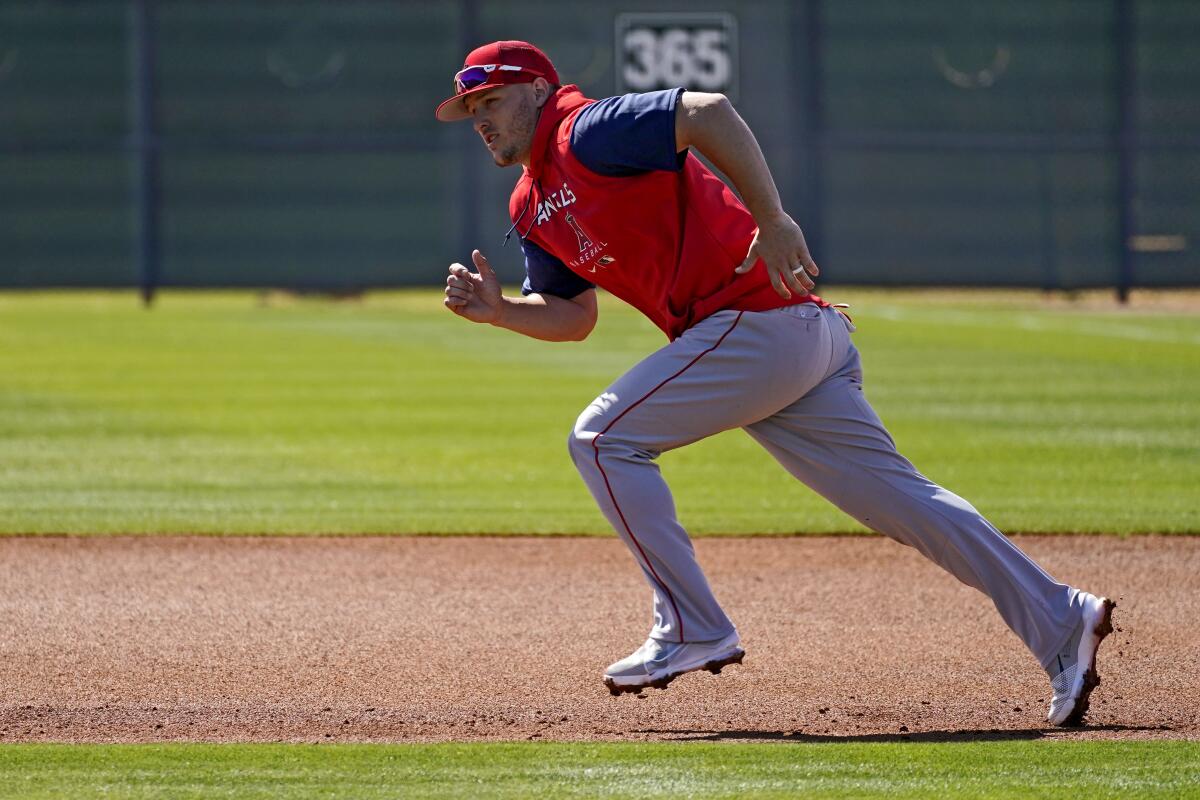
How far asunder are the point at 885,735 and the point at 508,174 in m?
21.4

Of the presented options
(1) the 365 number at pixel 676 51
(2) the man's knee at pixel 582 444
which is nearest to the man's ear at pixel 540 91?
(2) the man's knee at pixel 582 444

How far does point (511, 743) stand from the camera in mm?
4125

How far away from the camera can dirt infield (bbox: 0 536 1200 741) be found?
4438 mm

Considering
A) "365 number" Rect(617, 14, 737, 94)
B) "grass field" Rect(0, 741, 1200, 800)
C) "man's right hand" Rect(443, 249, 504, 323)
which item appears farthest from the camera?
Result: "365 number" Rect(617, 14, 737, 94)

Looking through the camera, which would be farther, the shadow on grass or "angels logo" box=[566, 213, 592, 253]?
"angels logo" box=[566, 213, 592, 253]

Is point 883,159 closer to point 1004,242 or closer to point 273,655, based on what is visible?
point 1004,242

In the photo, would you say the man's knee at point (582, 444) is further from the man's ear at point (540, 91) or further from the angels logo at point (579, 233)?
the man's ear at point (540, 91)

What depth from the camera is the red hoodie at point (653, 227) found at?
14.1ft

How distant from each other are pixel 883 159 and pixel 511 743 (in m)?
22.3

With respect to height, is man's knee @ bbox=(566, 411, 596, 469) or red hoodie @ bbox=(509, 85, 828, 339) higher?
red hoodie @ bbox=(509, 85, 828, 339)

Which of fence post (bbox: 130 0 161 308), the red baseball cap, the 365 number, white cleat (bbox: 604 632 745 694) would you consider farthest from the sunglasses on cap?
fence post (bbox: 130 0 161 308)

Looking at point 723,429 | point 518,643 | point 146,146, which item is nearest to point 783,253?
point 723,429

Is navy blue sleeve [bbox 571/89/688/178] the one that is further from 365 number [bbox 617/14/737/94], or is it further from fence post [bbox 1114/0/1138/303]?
fence post [bbox 1114/0/1138/303]

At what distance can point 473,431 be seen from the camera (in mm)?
11086
